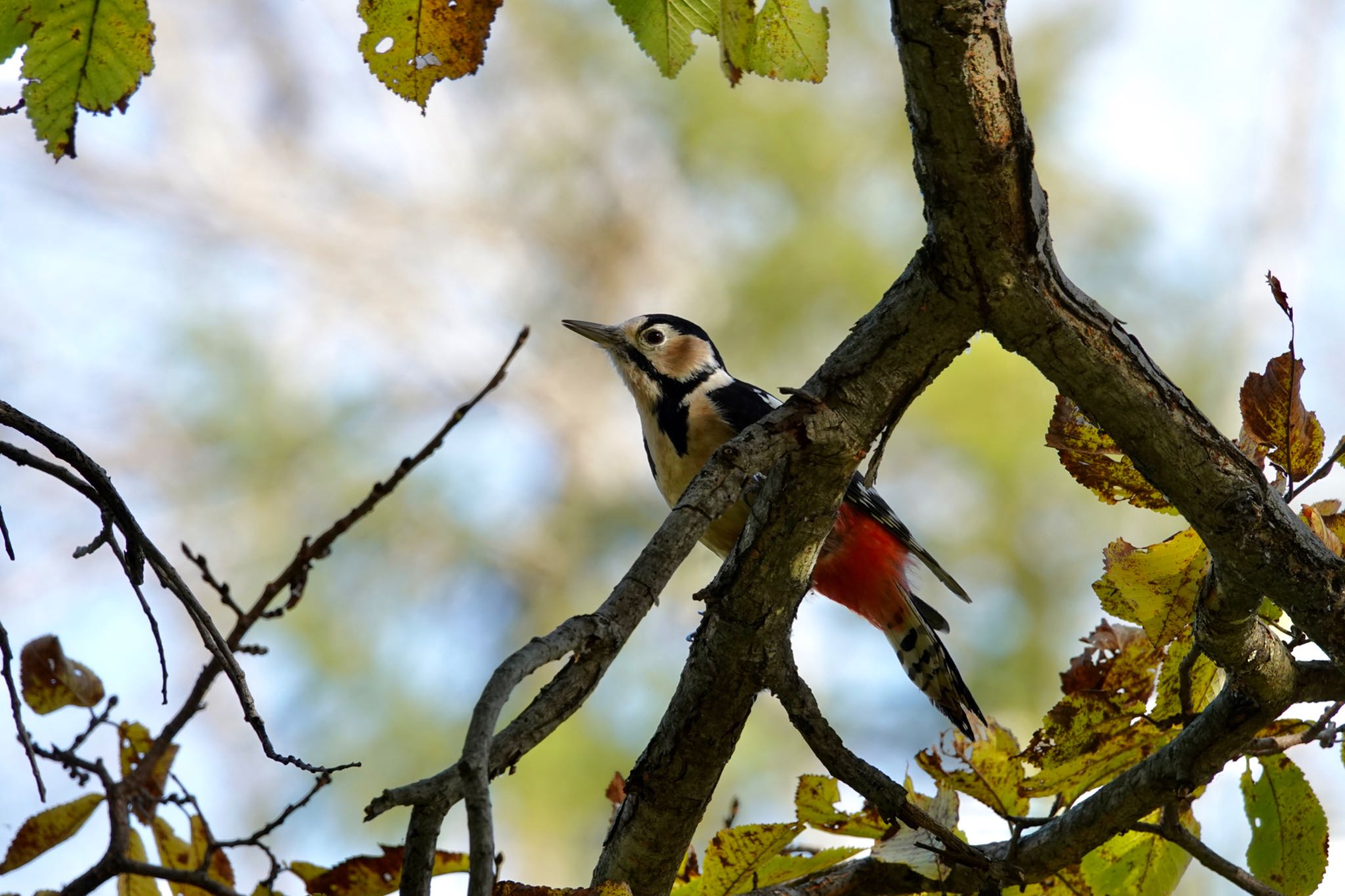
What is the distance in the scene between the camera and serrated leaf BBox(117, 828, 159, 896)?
197 cm

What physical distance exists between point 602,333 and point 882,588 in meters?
1.30

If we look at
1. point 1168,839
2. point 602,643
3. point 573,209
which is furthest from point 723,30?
point 573,209

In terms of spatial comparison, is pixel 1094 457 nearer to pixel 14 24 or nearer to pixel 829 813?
pixel 829 813

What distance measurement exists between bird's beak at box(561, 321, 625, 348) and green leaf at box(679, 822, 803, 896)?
2494 mm

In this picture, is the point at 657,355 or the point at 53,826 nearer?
the point at 53,826

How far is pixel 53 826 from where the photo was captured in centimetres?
204

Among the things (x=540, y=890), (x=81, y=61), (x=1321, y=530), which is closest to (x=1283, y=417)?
(x=1321, y=530)

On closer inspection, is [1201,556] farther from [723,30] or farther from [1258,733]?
[723,30]

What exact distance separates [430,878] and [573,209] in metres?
12.1

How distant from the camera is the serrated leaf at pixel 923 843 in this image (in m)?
1.91

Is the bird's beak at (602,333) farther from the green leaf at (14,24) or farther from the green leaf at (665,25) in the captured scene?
the green leaf at (14,24)

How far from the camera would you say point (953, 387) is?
9906 millimetres

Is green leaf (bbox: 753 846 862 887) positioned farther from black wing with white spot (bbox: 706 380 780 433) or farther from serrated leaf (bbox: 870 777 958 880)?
black wing with white spot (bbox: 706 380 780 433)

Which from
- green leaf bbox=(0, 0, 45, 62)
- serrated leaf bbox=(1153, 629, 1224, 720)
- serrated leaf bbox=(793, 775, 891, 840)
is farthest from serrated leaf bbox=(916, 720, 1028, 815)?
green leaf bbox=(0, 0, 45, 62)
